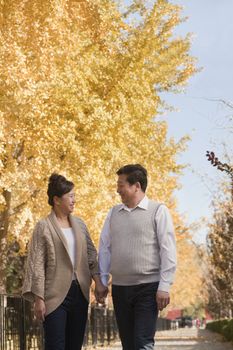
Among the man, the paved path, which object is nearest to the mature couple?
the man

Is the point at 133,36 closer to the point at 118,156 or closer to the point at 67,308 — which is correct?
the point at 118,156

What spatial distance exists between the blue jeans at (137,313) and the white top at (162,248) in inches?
6.4

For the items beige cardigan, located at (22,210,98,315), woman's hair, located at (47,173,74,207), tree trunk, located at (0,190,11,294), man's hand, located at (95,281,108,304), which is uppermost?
tree trunk, located at (0,190,11,294)

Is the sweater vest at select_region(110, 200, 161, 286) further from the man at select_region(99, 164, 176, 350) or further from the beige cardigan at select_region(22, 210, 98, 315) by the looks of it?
the beige cardigan at select_region(22, 210, 98, 315)

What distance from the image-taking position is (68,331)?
22.9ft

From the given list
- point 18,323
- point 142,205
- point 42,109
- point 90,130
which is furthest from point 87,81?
point 142,205

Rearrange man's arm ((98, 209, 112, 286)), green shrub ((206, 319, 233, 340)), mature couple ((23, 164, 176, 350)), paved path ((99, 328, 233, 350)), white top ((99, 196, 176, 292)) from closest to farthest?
white top ((99, 196, 176, 292)) → mature couple ((23, 164, 176, 350)) → man's arm ((98, 209, 112, 286)) → paved path ((99, 328, 233, 350)) → green shrub ((206, 319, 233, 340))

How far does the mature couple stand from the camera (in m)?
6.74

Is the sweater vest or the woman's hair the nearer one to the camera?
the sweater vest

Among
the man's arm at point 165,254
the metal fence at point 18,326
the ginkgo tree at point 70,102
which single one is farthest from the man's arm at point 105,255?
the ginkgo tree at point 70,102

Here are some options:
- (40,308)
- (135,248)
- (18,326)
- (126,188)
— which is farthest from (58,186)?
(18,326)

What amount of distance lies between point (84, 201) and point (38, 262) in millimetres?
12641

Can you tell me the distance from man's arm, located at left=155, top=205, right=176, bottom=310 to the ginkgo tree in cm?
844

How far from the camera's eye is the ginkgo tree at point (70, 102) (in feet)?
52.0
